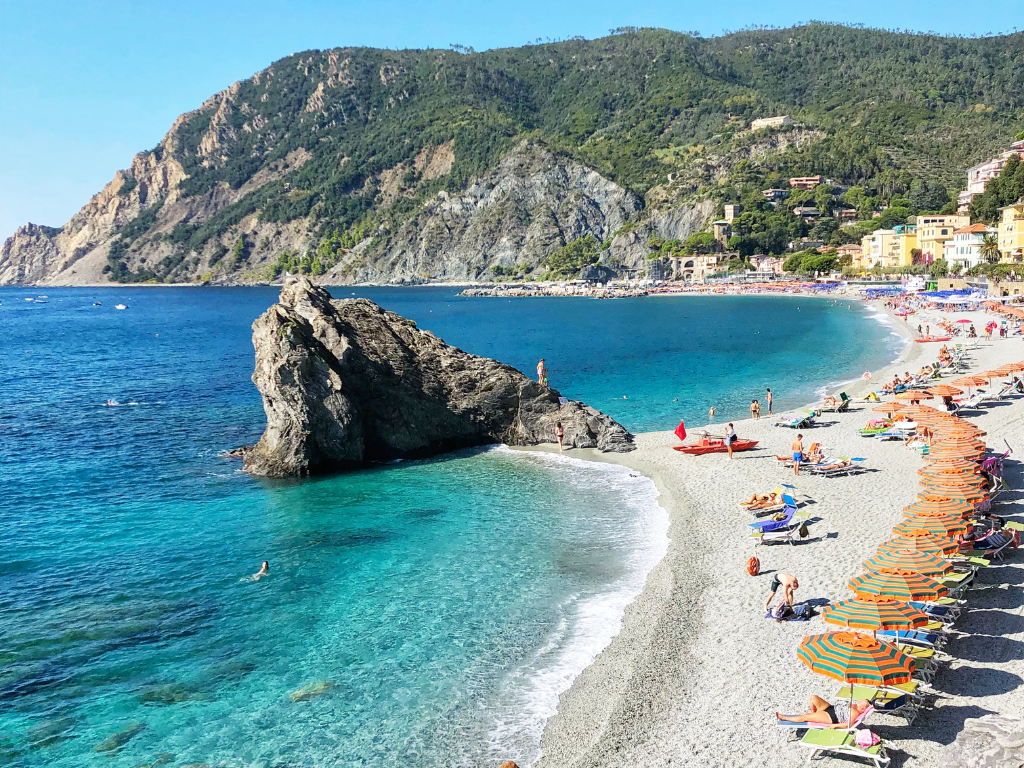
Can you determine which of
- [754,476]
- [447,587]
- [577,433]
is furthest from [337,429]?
[754,476]

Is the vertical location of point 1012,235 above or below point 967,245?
above

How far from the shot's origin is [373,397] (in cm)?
3406

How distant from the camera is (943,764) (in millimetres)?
11578

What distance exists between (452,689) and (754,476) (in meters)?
17.0

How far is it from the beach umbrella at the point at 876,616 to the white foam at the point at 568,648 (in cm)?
485

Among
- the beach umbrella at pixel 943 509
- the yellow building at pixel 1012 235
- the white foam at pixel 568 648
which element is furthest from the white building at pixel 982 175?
the white foam at pixel 568 648

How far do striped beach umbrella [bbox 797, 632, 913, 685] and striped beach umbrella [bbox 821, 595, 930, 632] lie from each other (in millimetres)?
1044

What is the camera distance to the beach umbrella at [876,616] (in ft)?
46.7

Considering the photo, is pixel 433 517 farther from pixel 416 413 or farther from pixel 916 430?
pixel 916 430

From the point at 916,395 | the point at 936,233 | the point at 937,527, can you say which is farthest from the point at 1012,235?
the point at 937,527

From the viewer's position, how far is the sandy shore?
42.0 ft

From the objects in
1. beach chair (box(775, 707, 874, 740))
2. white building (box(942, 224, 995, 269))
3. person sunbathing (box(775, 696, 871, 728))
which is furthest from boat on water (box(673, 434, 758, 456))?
white building (box(942, 224, 995, 269))

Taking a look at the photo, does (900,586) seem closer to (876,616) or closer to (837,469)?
(876,616)

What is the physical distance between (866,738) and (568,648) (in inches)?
251
